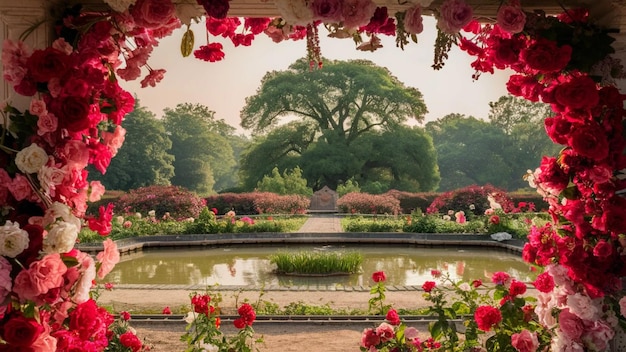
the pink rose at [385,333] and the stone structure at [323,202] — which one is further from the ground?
the stone structure at [323,202]

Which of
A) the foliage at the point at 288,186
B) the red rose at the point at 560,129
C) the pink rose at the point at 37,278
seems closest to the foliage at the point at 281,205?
the foliage at the point at 288,186

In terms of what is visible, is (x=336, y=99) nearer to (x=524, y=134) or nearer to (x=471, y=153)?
(x=471, y=153)

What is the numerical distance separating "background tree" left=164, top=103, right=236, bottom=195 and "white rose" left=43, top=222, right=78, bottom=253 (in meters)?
43.3

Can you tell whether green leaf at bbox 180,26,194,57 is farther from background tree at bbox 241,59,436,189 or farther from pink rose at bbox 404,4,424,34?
background tree at bbox 241,59,436,189

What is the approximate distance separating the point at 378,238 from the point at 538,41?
11450 mm

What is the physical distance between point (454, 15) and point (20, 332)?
8.14 feet

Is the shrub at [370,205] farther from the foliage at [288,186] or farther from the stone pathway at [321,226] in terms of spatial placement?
the foliage at [288,186]

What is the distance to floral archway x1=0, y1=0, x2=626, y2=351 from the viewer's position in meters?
2.52

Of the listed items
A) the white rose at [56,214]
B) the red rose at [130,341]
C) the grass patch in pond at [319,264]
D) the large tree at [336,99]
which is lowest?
the grass patch in pond at [319,264]

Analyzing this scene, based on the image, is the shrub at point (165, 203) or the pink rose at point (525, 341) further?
the shrub at point (165, 203)

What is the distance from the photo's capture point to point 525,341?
2.93 m

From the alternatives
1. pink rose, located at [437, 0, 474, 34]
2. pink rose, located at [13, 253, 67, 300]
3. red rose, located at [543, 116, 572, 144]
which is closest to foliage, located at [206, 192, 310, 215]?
red rose, located at [543, 116, 572, 144]

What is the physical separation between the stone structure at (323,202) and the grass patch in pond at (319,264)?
44.0ft

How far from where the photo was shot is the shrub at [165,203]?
58.2ft
